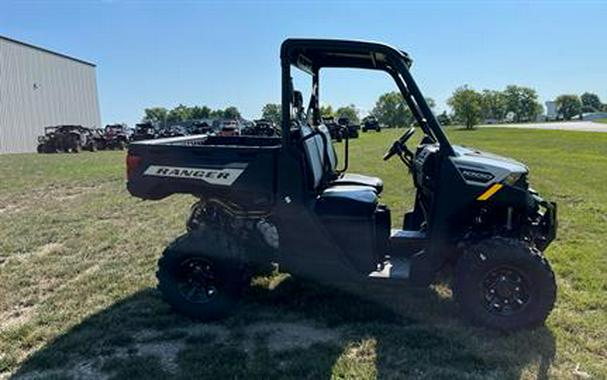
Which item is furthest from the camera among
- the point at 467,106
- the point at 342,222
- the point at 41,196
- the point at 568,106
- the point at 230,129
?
the point at 568,106

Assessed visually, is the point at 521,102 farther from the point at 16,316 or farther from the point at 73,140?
the point at 16,316

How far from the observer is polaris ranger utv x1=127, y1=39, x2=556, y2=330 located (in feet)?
12.0

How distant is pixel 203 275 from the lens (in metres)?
4.11

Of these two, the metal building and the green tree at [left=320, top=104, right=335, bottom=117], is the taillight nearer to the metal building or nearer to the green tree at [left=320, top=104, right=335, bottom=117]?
the green tree at [left=320, top=104, right=335, bottom=117]

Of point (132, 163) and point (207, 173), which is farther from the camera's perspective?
point (132, 163)

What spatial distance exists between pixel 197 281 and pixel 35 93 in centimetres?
3920

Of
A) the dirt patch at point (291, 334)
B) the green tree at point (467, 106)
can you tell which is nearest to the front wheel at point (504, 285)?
the dirt patch at point (291, 334)

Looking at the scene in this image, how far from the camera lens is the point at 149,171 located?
4145 millimetres

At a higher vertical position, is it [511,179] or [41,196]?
[511,179]

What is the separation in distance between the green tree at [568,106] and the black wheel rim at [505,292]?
14460 centimetres

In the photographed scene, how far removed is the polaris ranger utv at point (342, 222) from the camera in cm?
365

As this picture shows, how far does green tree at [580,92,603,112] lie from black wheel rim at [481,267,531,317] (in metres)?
164

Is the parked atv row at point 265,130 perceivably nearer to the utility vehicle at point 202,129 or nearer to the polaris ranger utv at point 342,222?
the polaris ranger utv at point 342,222

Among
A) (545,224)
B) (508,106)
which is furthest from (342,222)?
(508,106)
